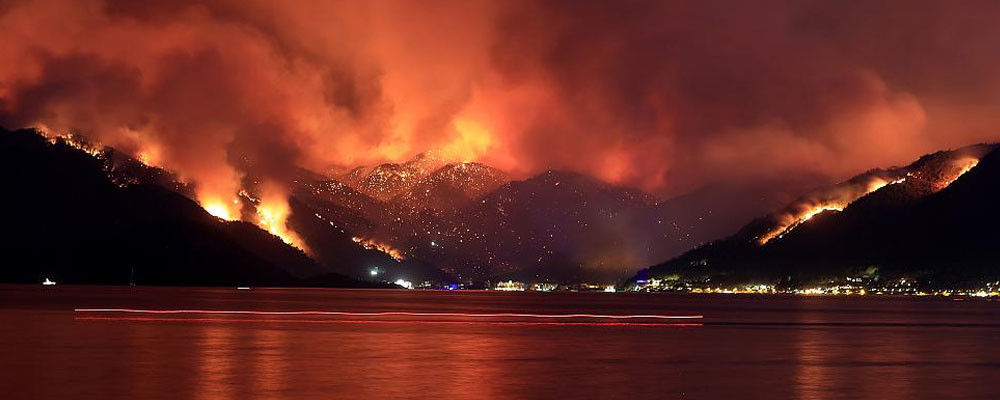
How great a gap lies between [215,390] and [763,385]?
17.1 meters

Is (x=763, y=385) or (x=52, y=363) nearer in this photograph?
(x=763, y=385)

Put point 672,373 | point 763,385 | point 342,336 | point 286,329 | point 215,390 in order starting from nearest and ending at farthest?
point 215,390 → point 763,385 → point 672,373 → point 342,336 → point 286,329

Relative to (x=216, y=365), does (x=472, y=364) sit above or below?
below

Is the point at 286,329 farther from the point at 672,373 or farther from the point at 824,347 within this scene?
the point at 672,373

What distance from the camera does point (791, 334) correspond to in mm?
81500

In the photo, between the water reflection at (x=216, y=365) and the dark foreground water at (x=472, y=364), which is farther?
the dark foreground water at (x=472, y=364)

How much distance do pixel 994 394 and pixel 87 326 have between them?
58.5 metres

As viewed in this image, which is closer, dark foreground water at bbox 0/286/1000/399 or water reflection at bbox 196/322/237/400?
water reflection at bbox 196/322/237/400

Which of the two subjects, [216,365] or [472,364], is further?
[472,364]

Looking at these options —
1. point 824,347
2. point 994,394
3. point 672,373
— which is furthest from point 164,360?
point 824,347

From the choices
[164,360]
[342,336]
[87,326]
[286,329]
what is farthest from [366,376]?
[87,326]

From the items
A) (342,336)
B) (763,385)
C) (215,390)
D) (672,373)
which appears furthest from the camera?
(342,336)

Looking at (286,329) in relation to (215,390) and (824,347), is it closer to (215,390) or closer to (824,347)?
(824,347)

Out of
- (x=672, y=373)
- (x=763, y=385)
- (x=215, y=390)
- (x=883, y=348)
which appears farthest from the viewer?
(x=883, y=348)
